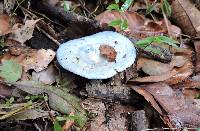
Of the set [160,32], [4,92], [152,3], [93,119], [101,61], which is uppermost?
[152,3]

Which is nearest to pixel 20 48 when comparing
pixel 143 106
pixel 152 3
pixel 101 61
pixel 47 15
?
pixel 47 15

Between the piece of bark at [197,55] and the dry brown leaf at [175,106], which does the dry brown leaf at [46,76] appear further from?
the piece of bark at [197,55]

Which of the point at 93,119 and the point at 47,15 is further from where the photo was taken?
the point at 47,15

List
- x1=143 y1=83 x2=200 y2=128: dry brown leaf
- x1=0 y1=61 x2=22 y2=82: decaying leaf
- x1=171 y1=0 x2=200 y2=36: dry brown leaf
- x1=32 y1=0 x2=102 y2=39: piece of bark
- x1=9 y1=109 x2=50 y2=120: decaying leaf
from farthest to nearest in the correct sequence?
x1=171 y1=0 x2=200 y2=36: dry brown leaf, x1=32 y1=0 x2=102 y2=39: piece of bark, x1=0 y1=61 x2=22 y2=82: decaying leaf, x1=143 y1=83 x2=200 y2=128: dry brown leaf, x1=9 y1=109 x2=50 y2=120: decaying leaf

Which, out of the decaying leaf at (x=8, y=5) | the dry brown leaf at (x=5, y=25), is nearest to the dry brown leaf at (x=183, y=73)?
the dry brown leaf at (x=5, y=25)

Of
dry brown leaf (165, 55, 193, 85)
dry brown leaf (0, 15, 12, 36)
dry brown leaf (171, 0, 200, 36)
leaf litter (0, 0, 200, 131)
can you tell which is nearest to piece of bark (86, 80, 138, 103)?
leaf litter (0, 0, 200, 131)

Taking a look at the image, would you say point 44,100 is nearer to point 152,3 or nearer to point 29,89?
point 29,89

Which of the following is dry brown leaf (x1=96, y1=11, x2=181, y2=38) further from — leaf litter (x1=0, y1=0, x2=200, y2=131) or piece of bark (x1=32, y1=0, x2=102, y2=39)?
piece of bark (x1=32, y1=0, x2=102, y2=39)
